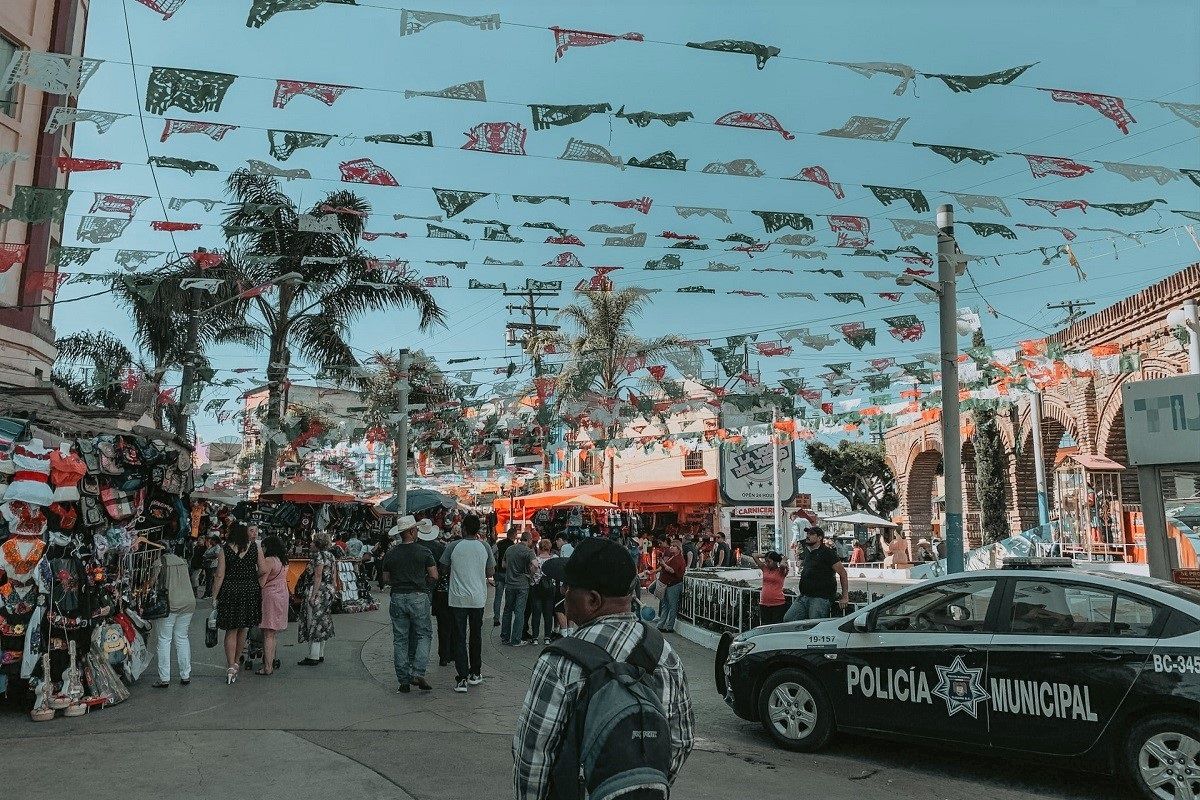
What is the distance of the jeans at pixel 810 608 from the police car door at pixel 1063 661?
4475mm

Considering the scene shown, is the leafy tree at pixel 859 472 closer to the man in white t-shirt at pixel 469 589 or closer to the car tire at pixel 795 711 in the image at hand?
the man in white t-shirt at pixel 469 589

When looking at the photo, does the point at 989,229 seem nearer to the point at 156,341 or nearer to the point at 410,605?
the point at 410,605

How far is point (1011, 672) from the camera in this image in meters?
6.33

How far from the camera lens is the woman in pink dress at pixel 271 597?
1007 cm

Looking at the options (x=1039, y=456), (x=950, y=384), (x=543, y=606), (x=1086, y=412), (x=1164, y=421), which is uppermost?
(x=1086, y=412)

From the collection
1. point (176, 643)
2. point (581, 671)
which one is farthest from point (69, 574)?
point (581, 671)

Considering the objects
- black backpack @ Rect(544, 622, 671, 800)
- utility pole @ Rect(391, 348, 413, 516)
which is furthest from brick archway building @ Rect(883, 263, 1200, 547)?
black backpack @ Rect(544, 622, 671, 800)

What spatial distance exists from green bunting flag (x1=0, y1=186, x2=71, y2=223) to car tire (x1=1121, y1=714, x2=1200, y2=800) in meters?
11.0

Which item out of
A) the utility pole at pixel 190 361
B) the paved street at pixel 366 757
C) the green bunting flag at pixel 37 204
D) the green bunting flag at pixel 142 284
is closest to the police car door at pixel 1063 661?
the paved street at pixel 366 757

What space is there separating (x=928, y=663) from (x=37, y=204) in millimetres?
10099

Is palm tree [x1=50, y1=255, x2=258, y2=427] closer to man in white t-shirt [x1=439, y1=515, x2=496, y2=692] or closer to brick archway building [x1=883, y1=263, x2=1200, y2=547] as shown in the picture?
man in white t-shirt [x1=439, y1=515, x2=496, y2=692]

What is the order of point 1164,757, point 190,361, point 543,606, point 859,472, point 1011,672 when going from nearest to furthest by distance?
point 1164,757
point 1011,672
point 543,606
point 190,361
point 859,472

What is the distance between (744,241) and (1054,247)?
4.21 metres

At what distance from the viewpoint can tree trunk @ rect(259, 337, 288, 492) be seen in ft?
66.2
